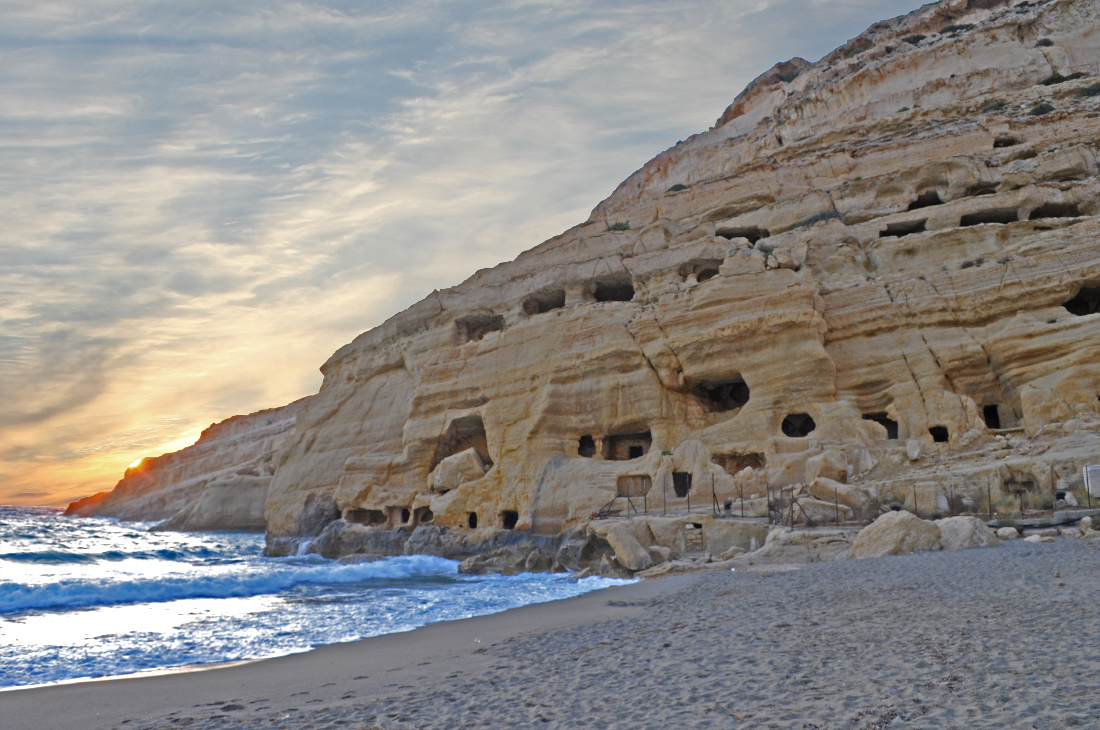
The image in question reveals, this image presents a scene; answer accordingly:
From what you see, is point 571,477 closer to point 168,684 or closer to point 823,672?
point 168,684

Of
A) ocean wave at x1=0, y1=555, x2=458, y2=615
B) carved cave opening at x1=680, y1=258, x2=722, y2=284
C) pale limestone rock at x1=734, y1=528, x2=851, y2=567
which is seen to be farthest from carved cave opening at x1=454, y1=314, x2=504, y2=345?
pale limestone rock at x1=734, y1=528, x2=851, y2=567

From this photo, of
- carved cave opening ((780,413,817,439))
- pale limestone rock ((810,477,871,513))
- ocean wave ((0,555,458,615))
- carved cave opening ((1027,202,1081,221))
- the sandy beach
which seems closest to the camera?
the sandy beach

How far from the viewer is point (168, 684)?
800 cm

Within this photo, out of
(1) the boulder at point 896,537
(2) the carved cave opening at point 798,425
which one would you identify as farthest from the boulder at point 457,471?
(1) the boulder at point 896,537

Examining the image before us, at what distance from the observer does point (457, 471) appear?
92.6ft

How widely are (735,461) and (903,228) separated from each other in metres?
Answer: 11.4

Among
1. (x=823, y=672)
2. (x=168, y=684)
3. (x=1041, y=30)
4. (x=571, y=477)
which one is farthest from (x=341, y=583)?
(x=1041, y=30)

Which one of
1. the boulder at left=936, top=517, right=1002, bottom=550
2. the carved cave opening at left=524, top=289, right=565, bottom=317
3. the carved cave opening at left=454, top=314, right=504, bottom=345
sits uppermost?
the carved cave opening at left=524, top=289, right=565, bottom=317

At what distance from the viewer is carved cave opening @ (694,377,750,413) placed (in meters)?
27.5

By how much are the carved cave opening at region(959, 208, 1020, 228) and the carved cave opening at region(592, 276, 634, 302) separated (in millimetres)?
12497

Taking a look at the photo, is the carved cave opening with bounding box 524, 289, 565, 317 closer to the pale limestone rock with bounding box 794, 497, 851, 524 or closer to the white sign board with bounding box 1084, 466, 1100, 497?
the pale limestone rock with bounding box 794, 497, 851, 524

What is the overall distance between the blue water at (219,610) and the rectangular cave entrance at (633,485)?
463 centimetres

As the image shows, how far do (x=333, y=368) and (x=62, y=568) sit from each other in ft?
52.3

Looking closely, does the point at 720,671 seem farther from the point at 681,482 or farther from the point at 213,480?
the point at 213,480
